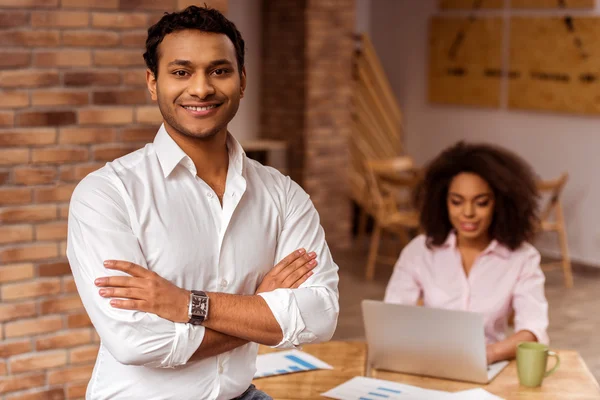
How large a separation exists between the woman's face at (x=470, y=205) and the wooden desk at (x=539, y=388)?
0.65 meters

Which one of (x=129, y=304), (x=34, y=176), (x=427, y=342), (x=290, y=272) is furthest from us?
(x=34, y=176)

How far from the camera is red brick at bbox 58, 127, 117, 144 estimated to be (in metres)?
3.31

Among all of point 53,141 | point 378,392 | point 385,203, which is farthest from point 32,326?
point 385,203

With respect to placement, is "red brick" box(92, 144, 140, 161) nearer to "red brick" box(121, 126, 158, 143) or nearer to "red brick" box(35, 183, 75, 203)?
"red brick" box(121, 126, 158, 143)

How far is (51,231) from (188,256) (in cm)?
158

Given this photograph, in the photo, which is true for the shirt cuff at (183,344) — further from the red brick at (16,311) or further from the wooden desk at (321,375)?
the red brick at (16,311)

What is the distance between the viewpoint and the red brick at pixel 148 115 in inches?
137

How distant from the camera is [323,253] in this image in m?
2.15

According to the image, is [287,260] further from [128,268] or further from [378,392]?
[378,392]

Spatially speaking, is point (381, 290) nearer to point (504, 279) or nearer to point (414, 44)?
point (504, 279)

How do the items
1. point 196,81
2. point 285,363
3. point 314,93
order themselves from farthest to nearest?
point 314,93
point 285,363
point 196,81

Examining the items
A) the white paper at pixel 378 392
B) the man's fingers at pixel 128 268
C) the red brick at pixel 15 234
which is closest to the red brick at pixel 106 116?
the red brick at pixel 15 234

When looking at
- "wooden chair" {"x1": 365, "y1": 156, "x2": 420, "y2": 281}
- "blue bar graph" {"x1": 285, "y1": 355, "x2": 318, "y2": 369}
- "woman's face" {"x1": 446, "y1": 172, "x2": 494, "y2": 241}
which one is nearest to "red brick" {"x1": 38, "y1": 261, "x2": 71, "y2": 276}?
"blue bar graph" {"x1": 285, "y1": 355, "x2": 318, "y2": 369}

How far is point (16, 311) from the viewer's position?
3299 millimetres
